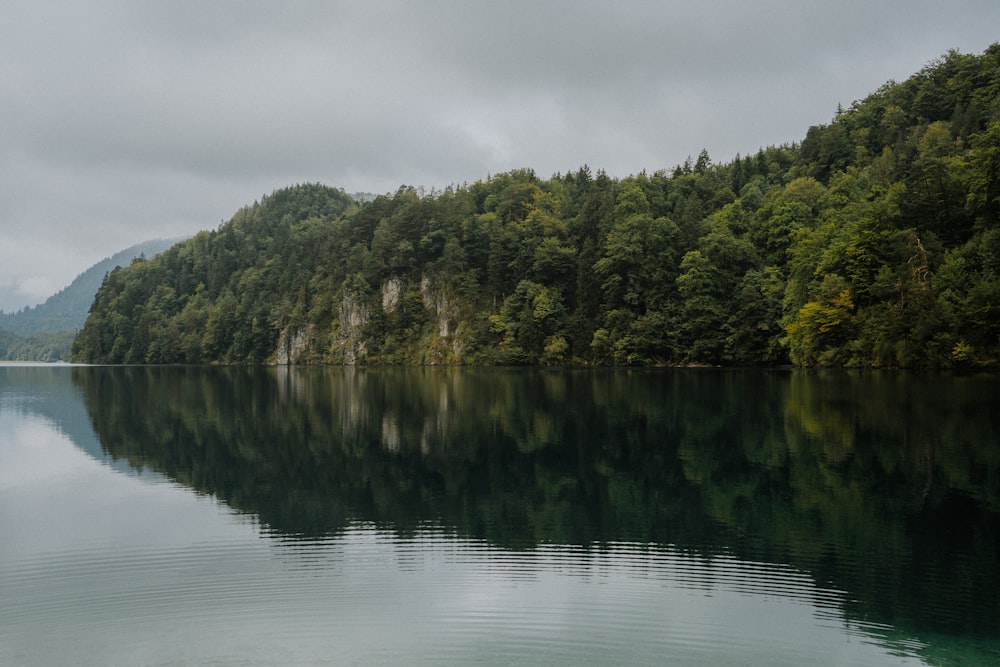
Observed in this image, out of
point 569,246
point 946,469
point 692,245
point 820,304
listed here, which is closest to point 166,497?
point 946,469

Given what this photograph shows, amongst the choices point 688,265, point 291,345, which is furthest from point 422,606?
point 291,345

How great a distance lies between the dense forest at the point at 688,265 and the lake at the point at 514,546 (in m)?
39.3

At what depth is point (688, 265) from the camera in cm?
9569

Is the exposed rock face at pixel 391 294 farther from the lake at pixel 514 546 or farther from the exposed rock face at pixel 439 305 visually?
the lake at pixel 514 546

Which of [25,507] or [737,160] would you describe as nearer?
[25,507]

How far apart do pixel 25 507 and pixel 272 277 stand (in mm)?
161744

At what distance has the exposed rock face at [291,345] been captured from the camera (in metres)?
151

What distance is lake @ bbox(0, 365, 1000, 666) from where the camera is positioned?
9344mm

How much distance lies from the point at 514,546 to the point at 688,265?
86.7 meters

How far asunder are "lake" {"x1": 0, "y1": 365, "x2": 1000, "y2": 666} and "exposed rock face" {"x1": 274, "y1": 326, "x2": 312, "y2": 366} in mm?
124417

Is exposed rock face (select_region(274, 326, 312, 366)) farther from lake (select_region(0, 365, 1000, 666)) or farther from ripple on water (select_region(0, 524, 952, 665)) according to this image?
ripple on water (select_region(0, 524, 952, 665))

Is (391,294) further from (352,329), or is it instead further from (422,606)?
(422,606)

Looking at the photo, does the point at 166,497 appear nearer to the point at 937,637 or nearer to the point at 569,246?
the point at 937,637

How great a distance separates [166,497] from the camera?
1831cm
